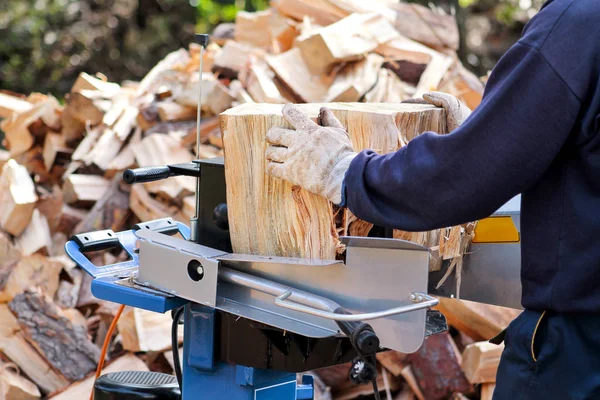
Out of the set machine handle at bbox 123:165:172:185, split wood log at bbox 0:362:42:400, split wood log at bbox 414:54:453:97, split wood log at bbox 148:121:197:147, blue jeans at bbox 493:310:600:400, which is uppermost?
machine handle at bbox 123:165:172:185

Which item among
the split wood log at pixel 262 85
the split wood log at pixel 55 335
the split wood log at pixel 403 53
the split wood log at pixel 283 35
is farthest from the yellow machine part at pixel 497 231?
the split wood log at pixel 283 35

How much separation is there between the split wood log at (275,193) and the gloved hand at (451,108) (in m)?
0.17

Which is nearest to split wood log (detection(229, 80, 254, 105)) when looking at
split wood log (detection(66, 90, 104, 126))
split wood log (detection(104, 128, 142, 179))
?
split wood log (detection(104, 128, 142, 179))

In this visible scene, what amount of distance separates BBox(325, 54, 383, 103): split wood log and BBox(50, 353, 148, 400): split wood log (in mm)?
1513

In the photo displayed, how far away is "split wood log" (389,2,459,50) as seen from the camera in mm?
4684

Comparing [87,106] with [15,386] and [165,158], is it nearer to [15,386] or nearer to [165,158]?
[165,158]

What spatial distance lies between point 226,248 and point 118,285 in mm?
268

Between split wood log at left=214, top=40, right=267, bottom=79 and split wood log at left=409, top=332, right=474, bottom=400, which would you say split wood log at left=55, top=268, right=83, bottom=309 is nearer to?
split wood log at left=214, top=40, right=267, bottom=79

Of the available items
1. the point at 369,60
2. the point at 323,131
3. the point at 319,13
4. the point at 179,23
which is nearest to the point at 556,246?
the point at 323,131

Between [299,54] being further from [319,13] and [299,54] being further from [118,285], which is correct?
[118,285]

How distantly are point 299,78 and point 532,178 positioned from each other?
273 cm

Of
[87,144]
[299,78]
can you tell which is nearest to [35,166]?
[87,144]

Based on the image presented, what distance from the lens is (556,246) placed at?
147 centimetres

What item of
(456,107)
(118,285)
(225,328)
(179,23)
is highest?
(456,107)
